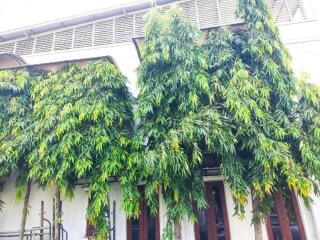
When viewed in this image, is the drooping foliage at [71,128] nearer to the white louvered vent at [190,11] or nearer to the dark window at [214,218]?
the dark window at [214,218]

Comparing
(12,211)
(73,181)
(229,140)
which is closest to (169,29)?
(229,140)

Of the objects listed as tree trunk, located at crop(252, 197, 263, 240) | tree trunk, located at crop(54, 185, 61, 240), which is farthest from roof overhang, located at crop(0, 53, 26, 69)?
tree trunk, located at crop(252, 197, 263, 240)

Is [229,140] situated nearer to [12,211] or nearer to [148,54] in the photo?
[148,54]

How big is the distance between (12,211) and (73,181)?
202cm

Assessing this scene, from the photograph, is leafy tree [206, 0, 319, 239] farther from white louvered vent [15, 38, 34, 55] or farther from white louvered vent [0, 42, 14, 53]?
white louvered vent [0, 42, 14, 53]

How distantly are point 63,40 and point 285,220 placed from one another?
23.3 ft

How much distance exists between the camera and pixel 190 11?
7.81 m

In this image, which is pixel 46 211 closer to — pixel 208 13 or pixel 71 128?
pixel 71 128

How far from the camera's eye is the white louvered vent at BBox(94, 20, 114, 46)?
789cm

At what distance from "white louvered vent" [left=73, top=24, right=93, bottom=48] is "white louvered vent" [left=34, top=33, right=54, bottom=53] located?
733 mm

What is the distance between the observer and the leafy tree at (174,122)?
4250 mm

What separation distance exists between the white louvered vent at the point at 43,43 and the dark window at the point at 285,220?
6.92 m

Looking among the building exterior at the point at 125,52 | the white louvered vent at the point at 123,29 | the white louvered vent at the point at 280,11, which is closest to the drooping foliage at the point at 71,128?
the building exterior at the point at 125,52

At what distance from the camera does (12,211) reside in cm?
619
